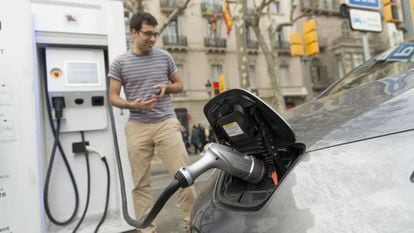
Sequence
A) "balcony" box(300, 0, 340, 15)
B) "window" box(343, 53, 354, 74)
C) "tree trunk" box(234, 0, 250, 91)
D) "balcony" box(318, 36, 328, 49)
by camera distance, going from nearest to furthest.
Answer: "tree trunk" box(234, 0, 250, 91)
"balcony" box(300, 0, 340, 15)
"window" box(343, 53, 354, 74)
"balcony" box(318, 36, 328, 49)

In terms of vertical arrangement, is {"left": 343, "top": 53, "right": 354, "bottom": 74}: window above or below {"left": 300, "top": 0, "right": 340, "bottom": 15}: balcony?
below

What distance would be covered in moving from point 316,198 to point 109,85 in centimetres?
224

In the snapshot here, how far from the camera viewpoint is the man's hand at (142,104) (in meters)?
2.64

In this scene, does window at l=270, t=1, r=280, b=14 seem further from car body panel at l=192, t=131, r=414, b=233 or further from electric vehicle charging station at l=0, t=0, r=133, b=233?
car body panel at l=192, t=131, r=414, b=233

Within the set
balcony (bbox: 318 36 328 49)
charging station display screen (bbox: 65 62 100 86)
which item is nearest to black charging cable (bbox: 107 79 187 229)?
charging station display screen (bbox: 65 62 100 86)

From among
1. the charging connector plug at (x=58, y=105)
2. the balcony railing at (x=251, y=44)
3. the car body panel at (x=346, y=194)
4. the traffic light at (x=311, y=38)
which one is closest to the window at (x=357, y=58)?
the balcony railing at (x=251, y=44)

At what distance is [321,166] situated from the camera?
1.08m

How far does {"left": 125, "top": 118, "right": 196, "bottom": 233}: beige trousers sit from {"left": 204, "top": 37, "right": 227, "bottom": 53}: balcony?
24145 millimetres

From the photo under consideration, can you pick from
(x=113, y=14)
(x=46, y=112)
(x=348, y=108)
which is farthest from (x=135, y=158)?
(x=348, y=108)

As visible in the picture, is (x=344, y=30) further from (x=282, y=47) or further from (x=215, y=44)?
(x=215, y=44)

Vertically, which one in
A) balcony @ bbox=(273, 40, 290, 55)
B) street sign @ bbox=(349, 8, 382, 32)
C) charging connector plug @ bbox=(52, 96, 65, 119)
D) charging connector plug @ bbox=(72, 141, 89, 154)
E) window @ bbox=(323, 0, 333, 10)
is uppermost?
window @ bbox=(323, 0, 333, 10)

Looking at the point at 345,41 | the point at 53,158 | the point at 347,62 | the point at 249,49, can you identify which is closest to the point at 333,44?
the point at 345,41

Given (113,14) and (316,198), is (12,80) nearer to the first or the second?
(113,14)

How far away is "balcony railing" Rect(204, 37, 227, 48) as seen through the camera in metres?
26.6
